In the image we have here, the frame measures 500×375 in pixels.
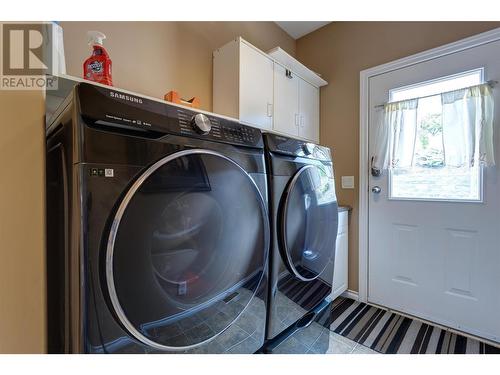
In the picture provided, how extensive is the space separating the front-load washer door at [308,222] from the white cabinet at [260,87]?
2.17 feet

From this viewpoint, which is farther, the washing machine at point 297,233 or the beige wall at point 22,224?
the washing machine at point 297,233

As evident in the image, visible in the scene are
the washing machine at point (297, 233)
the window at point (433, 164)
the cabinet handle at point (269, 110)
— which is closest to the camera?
the washing machine at point (297, 233)

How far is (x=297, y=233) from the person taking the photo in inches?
39.0

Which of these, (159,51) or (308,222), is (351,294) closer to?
(308,222)

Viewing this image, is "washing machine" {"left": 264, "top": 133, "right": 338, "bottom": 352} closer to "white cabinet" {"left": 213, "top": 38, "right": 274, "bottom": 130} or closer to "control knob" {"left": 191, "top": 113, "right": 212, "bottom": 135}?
"control knob" {"left": 191, "top": 113, "right": 212, "bottom": 135}

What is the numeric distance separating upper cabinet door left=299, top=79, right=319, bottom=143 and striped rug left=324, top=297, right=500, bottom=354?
1468 millimetres

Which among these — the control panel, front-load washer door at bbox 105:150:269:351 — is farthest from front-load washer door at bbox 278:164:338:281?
the control panel

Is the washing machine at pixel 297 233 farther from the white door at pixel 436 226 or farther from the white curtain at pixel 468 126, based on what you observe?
the white curtain at pixel 468 126

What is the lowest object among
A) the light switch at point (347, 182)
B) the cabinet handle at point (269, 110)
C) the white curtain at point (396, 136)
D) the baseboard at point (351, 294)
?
the baseboard at point (351, 294)

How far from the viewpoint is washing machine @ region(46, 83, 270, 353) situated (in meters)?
0.50

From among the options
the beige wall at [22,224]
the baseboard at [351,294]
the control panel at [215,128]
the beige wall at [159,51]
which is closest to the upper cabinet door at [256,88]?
the beige wall at [159,51]

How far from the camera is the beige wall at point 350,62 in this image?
178 cm
